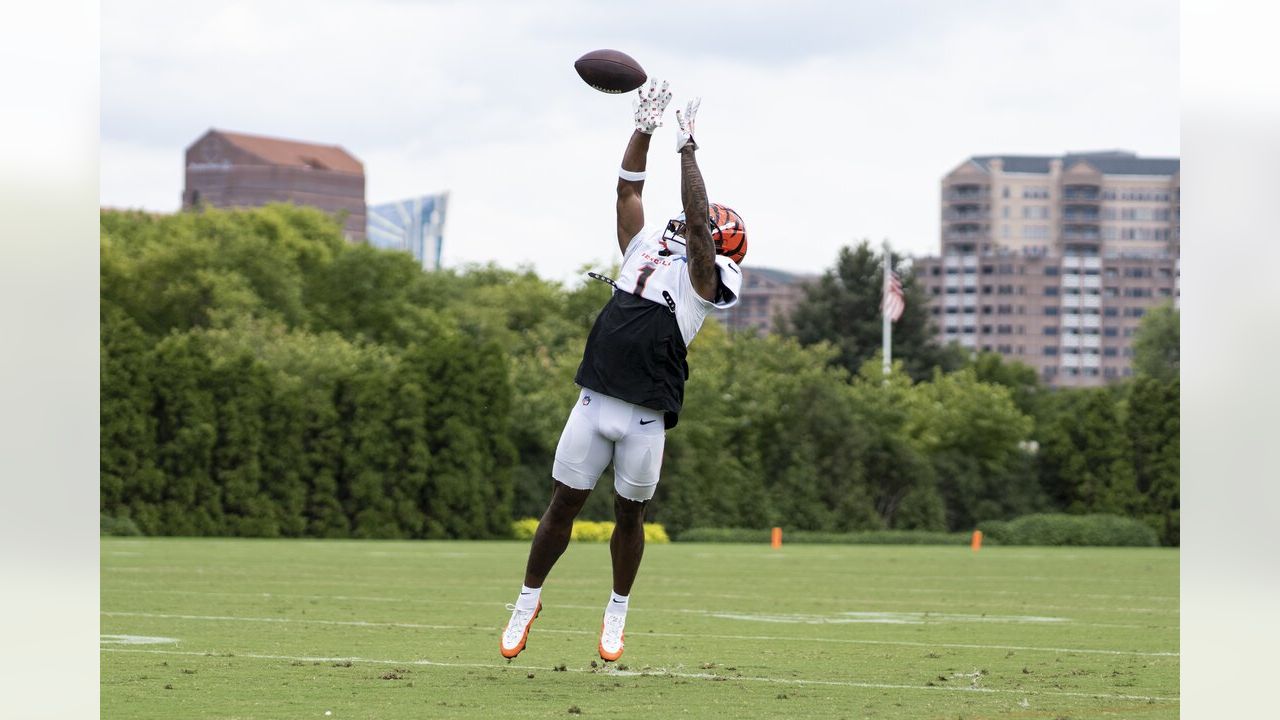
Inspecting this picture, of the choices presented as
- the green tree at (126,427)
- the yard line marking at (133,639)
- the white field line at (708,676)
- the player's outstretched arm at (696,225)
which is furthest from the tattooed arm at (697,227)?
the green tree at (126,427)

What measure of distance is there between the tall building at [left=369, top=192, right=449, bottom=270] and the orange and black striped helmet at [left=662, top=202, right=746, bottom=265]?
14494 cm

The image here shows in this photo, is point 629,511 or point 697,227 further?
point 629,511

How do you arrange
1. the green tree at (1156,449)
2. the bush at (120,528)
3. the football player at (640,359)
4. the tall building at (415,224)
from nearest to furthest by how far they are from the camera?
the football player at (640,359) < the bush at (120,528) < the green tree at (1156,449) < the tall building at (415,224)

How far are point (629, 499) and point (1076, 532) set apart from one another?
1435 inches

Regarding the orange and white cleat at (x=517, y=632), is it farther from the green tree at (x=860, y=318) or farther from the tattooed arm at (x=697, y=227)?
the green tree at (x=860, y=318)

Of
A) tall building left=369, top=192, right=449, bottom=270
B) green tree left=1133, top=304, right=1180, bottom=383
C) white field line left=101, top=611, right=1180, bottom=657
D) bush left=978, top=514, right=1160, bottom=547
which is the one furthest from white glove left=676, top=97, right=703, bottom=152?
tall building left=369, top=192, right=449, bottom=270

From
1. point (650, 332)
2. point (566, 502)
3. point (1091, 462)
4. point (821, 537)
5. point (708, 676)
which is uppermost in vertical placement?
point (650, 332)

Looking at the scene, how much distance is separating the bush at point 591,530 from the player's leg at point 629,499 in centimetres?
2850

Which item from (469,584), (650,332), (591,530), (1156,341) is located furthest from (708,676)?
(1156,341)

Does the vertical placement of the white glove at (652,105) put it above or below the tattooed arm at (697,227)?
above

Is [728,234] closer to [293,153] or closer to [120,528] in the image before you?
[120,528]

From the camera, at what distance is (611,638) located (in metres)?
8.91

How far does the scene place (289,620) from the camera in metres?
12.6

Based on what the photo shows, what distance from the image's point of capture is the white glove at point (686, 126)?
8.56 m
